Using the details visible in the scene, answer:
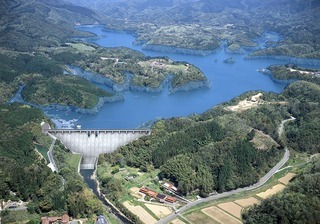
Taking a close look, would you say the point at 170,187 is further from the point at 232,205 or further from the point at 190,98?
the point at 190,98

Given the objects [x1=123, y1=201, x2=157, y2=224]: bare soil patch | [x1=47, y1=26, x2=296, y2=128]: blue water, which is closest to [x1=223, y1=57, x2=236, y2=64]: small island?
[x1=47, y1=26, x2=296, y2=128]: blue water

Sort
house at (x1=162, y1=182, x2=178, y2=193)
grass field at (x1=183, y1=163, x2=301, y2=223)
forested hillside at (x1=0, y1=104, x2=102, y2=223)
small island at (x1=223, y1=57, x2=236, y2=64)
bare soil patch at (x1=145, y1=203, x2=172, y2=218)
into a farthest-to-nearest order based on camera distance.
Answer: small island at (x1=223, y1=57, x2=236, y2=64)
house at (x1=162, y1=182, x2=178, y2=193)
bare soil patch at (x1=145, y1=203, x2=172, y2=218)
grass field at (x1=183, y1=163, x2=301, y2=223)
forested hillside at (x1=0, y1=104, x2=102, y2=223)

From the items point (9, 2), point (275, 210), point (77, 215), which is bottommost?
point (77, 215)

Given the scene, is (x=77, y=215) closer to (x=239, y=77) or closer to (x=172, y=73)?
(x=172, y=73)

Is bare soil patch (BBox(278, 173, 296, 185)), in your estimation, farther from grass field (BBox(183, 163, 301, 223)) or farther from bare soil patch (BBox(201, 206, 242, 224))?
bare soil patch (BBox(201, 206, 242, 224))

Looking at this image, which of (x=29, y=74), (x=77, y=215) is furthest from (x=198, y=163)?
(x=29, y=74)

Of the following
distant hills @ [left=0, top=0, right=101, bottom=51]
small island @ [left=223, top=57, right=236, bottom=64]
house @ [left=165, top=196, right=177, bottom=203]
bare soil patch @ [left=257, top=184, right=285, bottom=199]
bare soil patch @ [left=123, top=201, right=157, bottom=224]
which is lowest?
bare soil patch @ [left=123, top=201, right=157, bottom=224]
